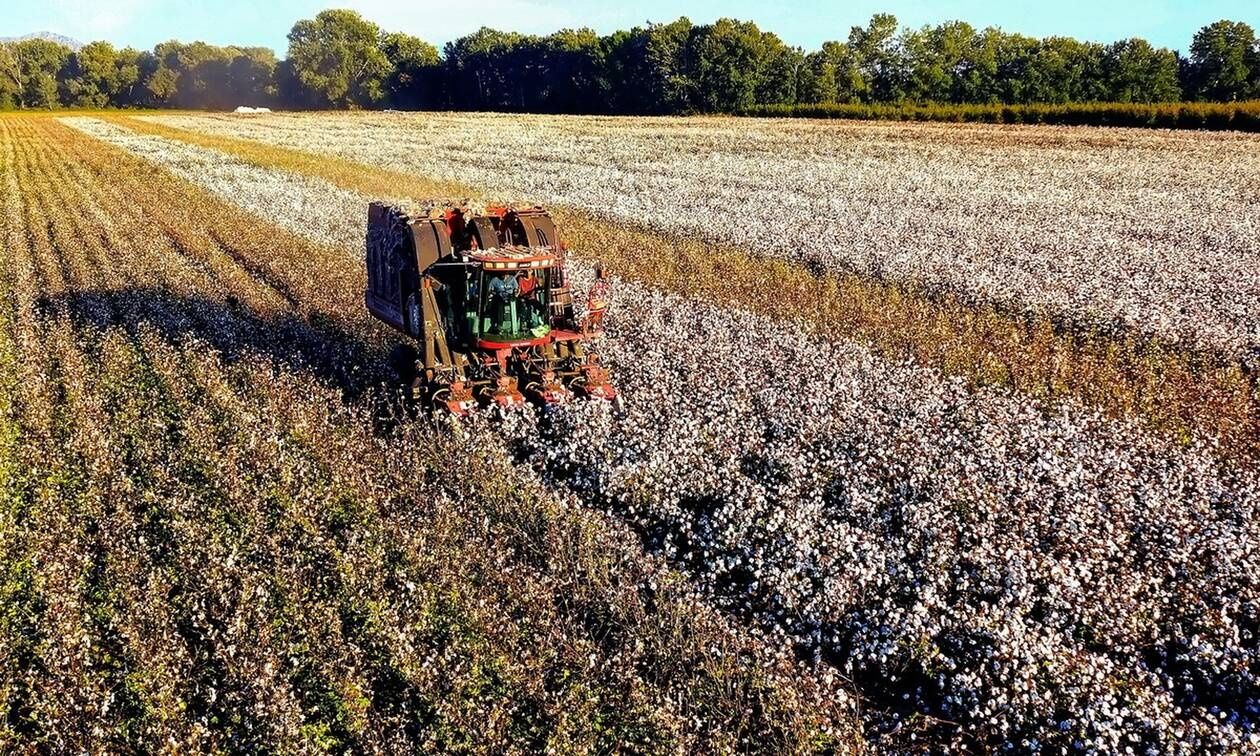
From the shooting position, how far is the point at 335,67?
128 meters

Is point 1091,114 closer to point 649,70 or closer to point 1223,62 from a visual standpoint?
point 1223,62

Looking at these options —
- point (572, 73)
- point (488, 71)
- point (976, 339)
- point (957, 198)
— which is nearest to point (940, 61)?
point (572, 73)

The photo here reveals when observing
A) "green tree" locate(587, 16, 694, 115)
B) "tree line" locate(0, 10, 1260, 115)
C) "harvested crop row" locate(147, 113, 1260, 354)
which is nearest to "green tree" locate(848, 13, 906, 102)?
"tree line" locate(0, 10, 1260, 115)

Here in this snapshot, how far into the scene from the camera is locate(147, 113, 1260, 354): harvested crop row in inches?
757

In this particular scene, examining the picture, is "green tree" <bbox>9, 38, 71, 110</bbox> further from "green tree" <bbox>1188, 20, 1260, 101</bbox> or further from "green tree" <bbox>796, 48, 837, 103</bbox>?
"green tree" <bbox>1188, 20, 1260, 101</bbox>

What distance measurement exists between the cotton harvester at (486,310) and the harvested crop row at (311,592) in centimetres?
89

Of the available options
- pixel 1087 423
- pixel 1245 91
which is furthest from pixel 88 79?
pixel 1087 423

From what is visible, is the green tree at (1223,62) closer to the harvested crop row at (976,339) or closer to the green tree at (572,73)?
the green tree at (572,73)

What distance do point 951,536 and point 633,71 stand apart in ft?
324

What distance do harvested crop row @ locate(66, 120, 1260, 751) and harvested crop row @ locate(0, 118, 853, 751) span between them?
0.79 m

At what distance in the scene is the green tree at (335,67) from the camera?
12612 centimetres

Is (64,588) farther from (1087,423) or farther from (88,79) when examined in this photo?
(88,79)

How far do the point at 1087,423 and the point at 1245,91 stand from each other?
264 ft

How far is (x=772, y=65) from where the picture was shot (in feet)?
308
